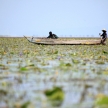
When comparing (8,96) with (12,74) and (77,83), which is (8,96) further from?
(12,74)

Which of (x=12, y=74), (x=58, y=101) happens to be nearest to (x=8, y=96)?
(x=58, y=101)

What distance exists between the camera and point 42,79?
12.3 feet

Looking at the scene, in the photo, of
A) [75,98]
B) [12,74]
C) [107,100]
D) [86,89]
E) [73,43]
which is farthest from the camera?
[73,43]

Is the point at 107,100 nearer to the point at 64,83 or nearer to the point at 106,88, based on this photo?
the point at 106,88

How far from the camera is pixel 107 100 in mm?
2227

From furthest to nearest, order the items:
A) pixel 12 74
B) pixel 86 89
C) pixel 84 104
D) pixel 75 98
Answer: pixel 12 74, pixel 86 89, pixel 75 98, pixel 84 104

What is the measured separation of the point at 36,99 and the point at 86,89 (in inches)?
28.2

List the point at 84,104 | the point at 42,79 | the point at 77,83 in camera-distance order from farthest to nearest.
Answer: the point at 42,79
the point at 77,83
the point at 84,104

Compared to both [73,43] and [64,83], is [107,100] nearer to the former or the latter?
[64,83]

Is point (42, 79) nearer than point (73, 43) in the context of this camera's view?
Yes

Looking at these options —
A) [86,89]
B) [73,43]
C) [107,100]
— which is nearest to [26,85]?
[86,89]

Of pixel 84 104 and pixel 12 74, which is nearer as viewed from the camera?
pixel 84 104

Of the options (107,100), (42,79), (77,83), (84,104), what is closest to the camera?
(107,100)

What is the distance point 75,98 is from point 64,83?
774 millimetres
